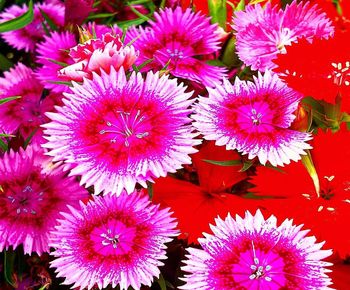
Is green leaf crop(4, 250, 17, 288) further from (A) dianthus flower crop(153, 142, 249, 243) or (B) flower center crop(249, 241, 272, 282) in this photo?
(B) flower center crop(249, 241, 272, 282)

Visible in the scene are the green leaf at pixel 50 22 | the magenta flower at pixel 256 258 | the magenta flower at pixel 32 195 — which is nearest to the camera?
the magenta flower at pixel 256 258

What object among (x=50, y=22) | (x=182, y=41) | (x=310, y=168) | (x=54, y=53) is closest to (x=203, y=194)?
(x=310, y=168)

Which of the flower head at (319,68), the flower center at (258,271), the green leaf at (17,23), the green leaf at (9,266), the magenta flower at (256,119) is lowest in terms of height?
the green leaf at (9,266)

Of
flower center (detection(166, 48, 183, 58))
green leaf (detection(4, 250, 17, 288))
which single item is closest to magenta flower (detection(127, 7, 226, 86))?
flower center (detection(166, 48, 183, 58))

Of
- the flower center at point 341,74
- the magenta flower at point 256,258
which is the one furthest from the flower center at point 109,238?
the flower center at point 341,74

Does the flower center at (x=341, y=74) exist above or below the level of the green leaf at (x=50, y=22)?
below

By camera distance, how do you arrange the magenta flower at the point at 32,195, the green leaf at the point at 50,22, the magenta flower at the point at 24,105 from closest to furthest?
the magenta flower at the point at 32,195 < the magenta flower at the point at 24,105 < the green leaf at the point at 50,22

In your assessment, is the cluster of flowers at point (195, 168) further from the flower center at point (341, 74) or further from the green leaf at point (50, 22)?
the green leaf at point (50, 22)

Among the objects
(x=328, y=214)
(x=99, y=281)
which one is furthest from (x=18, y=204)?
(x=328, y=214)

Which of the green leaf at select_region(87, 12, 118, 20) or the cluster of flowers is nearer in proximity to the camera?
the cluster of flowers
